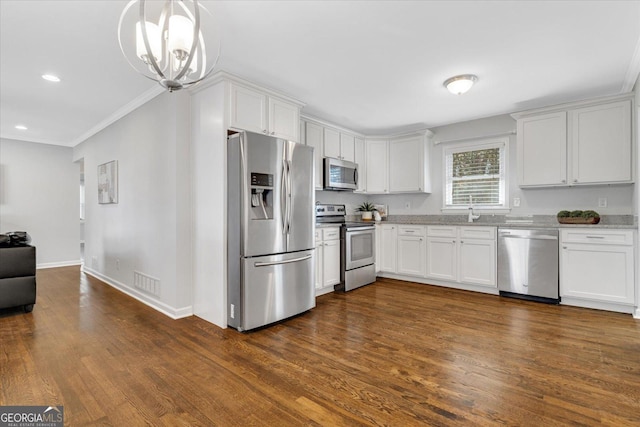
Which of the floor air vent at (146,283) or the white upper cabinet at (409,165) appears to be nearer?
the floor air vent at (146,283)

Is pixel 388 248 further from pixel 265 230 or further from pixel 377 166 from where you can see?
pixel 265 230

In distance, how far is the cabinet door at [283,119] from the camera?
346 centimetres

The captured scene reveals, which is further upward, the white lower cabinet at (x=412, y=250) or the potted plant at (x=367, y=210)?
the potted plant at (x=367, y=210)

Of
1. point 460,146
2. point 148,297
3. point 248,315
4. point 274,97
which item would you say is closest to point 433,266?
point 460,146

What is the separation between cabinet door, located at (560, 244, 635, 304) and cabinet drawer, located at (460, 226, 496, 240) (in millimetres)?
761

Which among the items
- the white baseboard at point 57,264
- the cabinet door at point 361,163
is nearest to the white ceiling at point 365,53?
the cabinet door at point 361,163

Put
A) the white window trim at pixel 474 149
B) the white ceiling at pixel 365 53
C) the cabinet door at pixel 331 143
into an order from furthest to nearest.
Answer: the cabinet door at pixel 331 143, the white window trim at pixel 474 149, the white ceiling at pixel 365 53

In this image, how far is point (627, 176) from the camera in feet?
11.5

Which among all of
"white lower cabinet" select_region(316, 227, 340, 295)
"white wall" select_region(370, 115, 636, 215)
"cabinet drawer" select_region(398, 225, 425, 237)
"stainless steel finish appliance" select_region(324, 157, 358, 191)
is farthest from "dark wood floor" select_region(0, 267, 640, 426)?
"stainless steel finish appliance" select_region(324, 157, 358, 191)

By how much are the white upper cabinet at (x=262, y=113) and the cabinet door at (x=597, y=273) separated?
352cm

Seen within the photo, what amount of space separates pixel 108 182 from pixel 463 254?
5235 millimetres

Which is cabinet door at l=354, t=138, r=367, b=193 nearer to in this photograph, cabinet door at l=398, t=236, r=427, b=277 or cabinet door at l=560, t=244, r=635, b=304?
cabinet door at l=398, t=236, r=427, b=277

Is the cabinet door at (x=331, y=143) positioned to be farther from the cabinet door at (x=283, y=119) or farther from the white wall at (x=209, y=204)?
the white wall at (x=209, y=204)

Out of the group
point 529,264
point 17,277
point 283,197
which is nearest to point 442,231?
point 529,264
